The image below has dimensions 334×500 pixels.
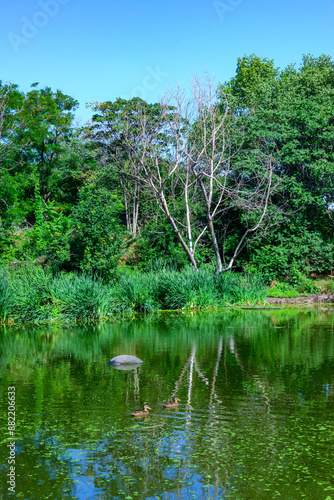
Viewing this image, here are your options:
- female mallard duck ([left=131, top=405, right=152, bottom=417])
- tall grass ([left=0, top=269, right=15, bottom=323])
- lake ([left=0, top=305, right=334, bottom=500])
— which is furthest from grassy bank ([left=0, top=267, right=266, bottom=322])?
female mallard duck ([left=131, top=405, right=152, bottom=417])

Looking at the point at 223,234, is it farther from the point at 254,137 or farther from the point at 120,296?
the point at 120,296

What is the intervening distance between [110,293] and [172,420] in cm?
1097

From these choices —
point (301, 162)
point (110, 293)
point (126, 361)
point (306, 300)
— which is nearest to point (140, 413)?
point (126, 361)

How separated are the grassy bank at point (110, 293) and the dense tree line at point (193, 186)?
2200 mm

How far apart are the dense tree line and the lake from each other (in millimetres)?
10157

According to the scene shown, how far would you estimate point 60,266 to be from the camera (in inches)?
893

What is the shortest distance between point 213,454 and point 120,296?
502 inches

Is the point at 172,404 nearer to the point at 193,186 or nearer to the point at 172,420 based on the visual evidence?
the point at 172,420

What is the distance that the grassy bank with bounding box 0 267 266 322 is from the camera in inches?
600

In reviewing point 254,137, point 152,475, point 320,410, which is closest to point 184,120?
point 254,137

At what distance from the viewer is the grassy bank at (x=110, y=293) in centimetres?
1523

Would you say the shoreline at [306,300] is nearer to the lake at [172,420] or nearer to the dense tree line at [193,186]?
the dense tree line at [193,186]

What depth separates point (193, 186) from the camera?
86.7 feet

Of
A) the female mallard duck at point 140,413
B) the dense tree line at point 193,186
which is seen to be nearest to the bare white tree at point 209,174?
the dense tree line at point 193,186
